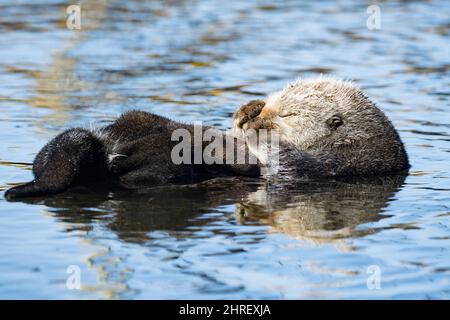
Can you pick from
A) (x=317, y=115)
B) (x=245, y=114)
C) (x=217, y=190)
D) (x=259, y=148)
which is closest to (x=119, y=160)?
(x=217, y=190)

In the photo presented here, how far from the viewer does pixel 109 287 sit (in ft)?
15.4

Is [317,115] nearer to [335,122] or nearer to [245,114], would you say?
[335,122]

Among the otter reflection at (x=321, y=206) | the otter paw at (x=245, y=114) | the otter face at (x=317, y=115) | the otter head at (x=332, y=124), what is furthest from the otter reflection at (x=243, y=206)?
the otter paw at (x=245, y=114)

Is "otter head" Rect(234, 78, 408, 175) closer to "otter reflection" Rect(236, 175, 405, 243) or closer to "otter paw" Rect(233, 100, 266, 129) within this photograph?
"otter paw" Rect(233, 100, 266, 129)

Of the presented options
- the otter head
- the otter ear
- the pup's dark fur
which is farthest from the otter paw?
the otter ear

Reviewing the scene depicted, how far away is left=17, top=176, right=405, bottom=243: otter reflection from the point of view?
Answer: 18.9 feet

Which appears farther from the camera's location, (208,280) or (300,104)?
(300,104)

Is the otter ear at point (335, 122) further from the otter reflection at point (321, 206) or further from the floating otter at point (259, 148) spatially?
the otter reflection at point (321, 206)

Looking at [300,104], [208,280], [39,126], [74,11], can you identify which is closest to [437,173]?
[300,104]

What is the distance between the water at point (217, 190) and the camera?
4879 millimetres

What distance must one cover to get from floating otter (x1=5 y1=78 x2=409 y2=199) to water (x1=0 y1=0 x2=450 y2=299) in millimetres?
129

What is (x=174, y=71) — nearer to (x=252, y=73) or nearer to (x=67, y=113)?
(x=252, y=73)

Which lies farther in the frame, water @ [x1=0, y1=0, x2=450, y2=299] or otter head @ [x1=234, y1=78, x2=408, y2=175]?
otter head @ [x1=234, y1=78, x2=408, y2=175]

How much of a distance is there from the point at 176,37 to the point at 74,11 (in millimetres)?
2701
